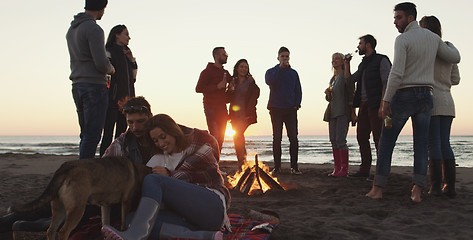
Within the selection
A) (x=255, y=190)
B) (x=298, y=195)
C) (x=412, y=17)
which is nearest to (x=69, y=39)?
(x=255, y=190)

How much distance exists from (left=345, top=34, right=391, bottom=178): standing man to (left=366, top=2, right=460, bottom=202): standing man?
1349 mm

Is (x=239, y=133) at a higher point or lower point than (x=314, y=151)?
higher

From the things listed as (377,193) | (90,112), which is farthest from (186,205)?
(377,193)

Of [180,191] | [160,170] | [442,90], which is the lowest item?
[180,191]

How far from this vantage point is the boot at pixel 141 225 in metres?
2.54

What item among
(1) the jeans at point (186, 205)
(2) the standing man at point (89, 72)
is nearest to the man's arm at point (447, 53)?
(1) the jeans at point (186, 205)

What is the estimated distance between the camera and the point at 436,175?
4.74 m

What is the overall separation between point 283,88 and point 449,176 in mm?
3488

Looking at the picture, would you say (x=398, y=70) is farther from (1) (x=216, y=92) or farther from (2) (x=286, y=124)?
(1) (x=216, y=92)

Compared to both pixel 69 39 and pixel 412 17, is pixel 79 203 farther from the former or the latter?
pixel 412 17

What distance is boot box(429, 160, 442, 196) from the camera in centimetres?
468

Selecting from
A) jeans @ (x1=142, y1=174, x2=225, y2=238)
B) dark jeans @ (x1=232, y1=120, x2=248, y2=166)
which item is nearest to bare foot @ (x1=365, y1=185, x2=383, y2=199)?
jeans @ (x1=142, y1=174, x2=225, y2=238)

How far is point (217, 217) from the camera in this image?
9.62ft

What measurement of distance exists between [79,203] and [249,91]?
5.50m
